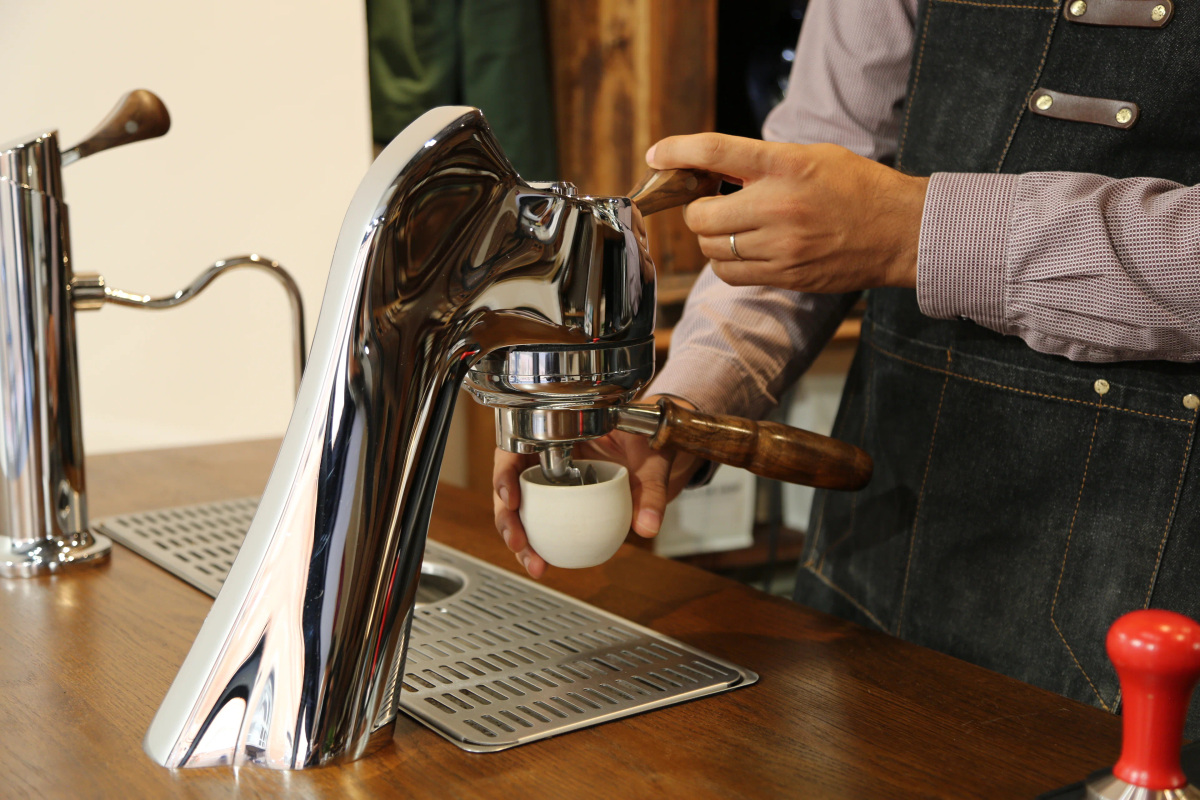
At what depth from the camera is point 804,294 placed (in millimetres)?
885

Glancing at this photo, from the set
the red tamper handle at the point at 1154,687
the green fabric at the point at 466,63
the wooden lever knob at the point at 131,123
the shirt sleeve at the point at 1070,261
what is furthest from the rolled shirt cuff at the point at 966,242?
the green fabric at the point at 466,63

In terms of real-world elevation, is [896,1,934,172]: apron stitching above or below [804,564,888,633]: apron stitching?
above

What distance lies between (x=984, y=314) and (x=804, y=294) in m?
0.20

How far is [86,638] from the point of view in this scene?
615 mm

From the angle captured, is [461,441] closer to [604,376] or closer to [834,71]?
[834,71]

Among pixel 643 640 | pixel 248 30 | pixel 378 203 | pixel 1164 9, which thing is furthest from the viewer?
pixel 248 30

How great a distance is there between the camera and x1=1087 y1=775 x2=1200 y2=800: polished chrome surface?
0.36 metres

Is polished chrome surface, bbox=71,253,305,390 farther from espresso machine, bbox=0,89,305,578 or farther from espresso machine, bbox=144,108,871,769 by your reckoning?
espresso machine, bbox=144,108,871,769

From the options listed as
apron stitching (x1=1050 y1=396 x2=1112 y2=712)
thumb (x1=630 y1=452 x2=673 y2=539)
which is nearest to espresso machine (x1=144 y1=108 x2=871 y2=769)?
thumb (x1=630 y1=452 x2=673 y2=539)

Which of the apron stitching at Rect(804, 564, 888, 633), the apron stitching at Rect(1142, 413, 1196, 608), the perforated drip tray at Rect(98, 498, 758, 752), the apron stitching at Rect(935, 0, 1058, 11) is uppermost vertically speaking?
the apron stitching at Rect(935, 0, 1058, 11)

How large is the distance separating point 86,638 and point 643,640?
33cm

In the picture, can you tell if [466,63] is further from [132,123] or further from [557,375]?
[557,375]

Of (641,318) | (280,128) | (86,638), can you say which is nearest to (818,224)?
(641,318)

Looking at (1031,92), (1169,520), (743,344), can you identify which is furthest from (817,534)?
(1031,92)
